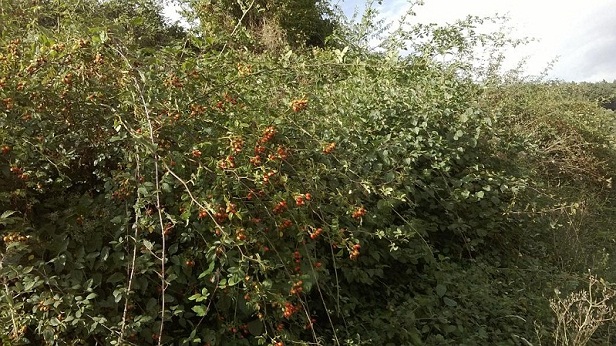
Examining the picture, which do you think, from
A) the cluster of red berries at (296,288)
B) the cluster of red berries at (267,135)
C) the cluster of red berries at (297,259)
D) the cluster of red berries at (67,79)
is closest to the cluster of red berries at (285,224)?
the cluster of red berries at (297,259)

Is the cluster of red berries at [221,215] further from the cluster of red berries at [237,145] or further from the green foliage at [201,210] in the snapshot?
the cluster of red berries at [237,145]

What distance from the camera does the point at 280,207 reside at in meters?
2.11

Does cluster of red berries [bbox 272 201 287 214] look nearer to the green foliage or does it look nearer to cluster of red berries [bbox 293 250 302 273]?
the green foliage

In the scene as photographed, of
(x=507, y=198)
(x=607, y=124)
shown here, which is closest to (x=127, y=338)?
(x=507, y=198)

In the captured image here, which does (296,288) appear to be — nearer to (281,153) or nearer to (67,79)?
(281,153)

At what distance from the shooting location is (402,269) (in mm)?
3328

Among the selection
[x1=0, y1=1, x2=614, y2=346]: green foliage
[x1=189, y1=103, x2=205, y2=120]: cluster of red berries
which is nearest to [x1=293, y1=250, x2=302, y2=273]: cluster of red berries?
[x1=0, y1=1, x2=614, y2=346]: green foliage

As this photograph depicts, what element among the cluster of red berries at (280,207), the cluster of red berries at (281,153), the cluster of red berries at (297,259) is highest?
the cluster of red berries at (281,153)

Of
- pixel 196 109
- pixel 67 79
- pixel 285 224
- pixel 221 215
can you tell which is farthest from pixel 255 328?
pixel 67 79

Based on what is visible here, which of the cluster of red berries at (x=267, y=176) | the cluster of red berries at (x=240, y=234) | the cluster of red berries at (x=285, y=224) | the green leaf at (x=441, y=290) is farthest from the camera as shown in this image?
the green leaf at (x=441, y=290)

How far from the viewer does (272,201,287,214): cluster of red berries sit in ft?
6.85

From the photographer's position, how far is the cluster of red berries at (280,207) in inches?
82.2

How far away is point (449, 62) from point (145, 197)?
12.8ft

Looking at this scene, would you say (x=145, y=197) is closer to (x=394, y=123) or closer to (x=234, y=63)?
(x=234, y=63)
